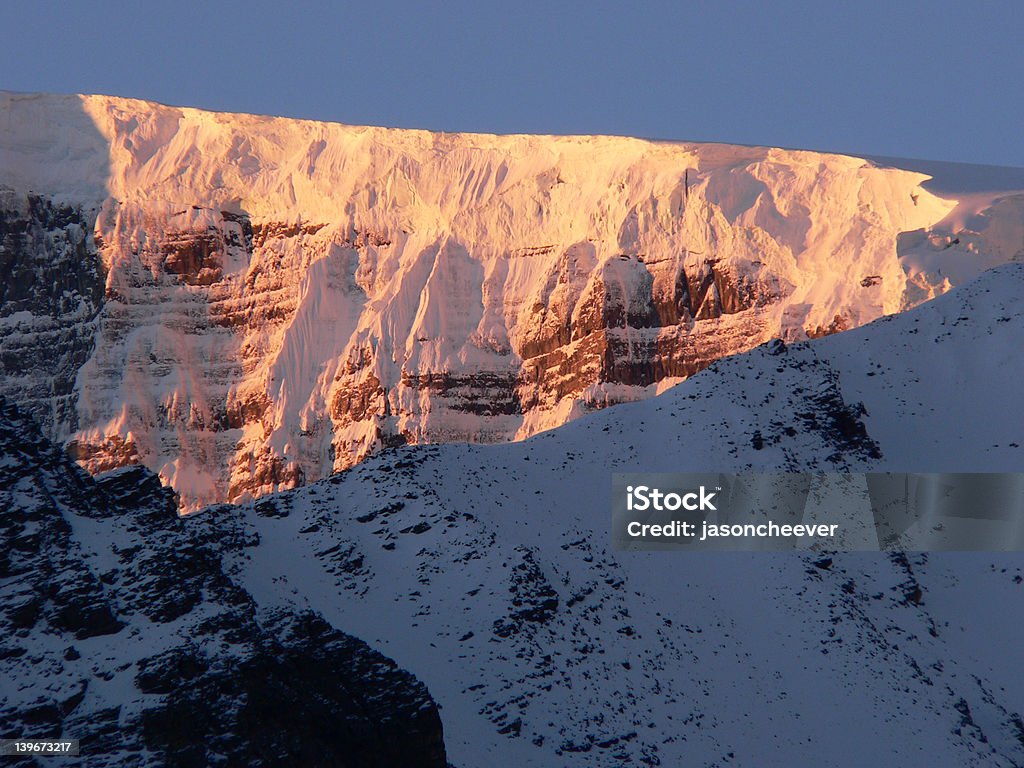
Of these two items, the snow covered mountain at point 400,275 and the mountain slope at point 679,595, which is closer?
the mountain slope at point 679,595

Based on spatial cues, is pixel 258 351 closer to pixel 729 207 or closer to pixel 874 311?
pixel 729 207

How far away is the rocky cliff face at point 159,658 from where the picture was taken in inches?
2613

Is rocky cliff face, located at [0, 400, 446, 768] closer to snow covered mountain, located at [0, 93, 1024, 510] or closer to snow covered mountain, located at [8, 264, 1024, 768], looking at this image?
snow covered mountain, located at [8, 264, 1024, 768]

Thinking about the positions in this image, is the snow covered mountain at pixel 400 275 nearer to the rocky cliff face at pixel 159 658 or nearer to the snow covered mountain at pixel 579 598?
the snow covered mountain at pixel 579 598

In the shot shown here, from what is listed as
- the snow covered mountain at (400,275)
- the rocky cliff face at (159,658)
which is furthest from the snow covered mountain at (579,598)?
the snow covered mountain at (400,275)

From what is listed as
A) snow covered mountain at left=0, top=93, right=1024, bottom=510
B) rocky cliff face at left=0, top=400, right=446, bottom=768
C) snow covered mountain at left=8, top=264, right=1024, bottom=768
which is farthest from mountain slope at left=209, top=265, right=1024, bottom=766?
snow covered mountain at left=0, top=93, right=1024, bottom=510

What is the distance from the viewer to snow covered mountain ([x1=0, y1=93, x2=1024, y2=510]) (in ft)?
569

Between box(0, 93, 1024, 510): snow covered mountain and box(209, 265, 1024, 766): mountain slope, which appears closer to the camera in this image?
box(209, 265, 1024, 766): mountain slope

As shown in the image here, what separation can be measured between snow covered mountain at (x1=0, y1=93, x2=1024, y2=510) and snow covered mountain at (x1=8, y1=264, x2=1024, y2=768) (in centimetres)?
5543

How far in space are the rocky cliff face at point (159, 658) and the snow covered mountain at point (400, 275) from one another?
309ft

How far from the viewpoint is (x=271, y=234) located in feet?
635

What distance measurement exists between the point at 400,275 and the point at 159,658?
121m

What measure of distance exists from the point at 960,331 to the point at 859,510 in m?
19.6

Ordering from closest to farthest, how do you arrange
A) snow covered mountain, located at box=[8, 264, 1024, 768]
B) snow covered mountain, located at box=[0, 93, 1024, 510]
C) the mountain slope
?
snow covered mountain, located at box=[8, 264, 1024, 768]
the mountain slope
snow covered mountain, located at box=[0, 93, 1024, 510]
